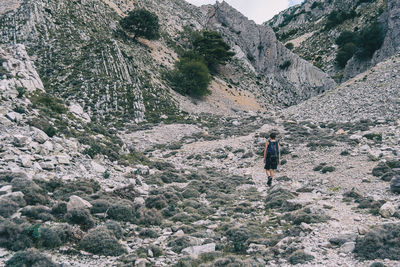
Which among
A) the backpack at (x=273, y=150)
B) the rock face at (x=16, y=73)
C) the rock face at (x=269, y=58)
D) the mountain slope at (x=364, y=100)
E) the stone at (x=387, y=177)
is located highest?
the rock face at (x=269, y=58)

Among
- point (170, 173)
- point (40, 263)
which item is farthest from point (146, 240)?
point (170, 173)

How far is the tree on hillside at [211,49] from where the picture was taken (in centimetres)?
5738

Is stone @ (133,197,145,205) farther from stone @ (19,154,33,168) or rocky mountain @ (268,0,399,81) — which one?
rocky mountain @ (268,0,399,81)

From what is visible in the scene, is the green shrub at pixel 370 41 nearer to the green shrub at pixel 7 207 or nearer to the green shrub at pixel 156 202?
the green shrub at pixel 156 202

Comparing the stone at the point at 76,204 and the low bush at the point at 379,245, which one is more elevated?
the low bush at the point at 379,245

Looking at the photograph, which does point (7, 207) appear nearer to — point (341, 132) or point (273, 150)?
point (273, 150)

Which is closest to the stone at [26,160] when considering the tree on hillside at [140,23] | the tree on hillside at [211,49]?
the tree on hillside at [140,23]

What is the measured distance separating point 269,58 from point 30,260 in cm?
7367

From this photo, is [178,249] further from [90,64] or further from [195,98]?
[195,98]

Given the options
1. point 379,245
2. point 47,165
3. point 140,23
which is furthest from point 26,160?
point 140,23

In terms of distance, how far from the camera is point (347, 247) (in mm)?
5879

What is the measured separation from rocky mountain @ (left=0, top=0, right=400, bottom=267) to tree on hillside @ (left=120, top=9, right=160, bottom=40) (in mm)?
11031

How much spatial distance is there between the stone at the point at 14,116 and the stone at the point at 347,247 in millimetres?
12915

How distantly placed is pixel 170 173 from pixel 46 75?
2444cm
